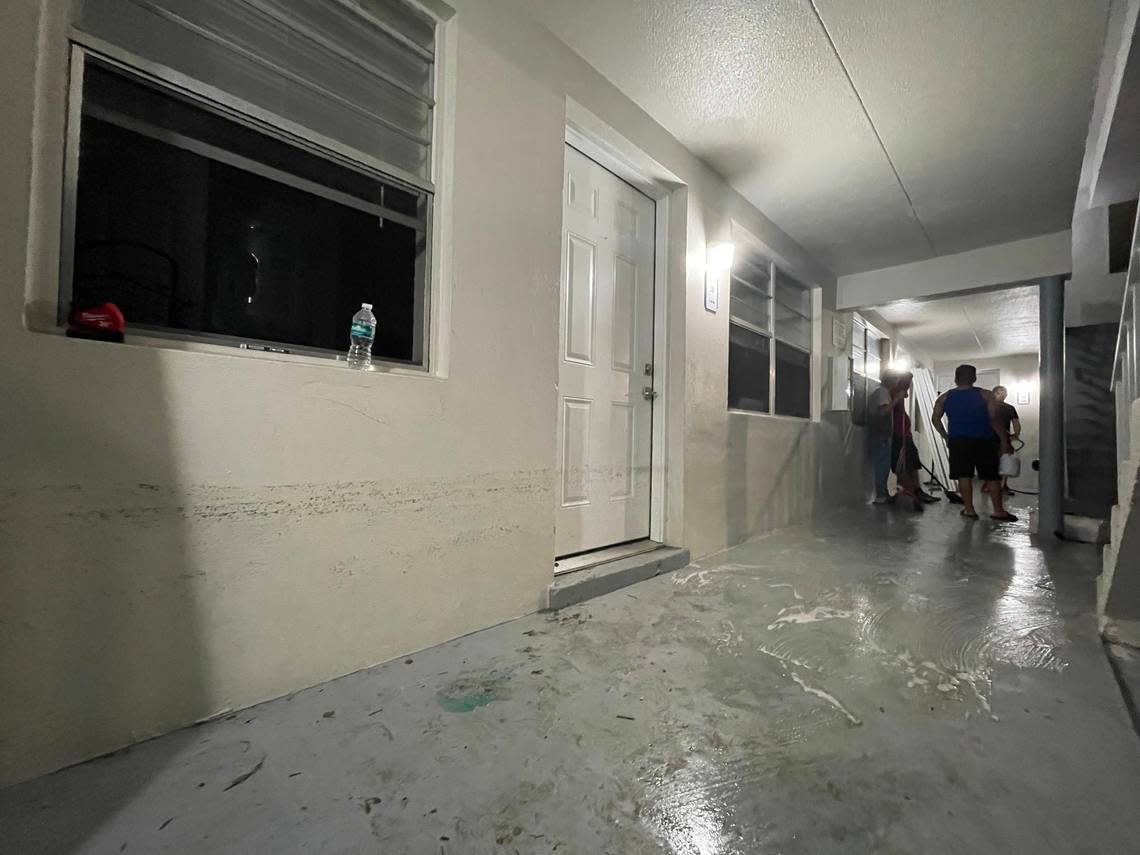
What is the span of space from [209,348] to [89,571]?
61 centimetres

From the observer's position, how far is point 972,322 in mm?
7078

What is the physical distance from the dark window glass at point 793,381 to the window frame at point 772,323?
0.02 metres

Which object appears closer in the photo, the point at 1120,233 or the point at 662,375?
the point at 662,375

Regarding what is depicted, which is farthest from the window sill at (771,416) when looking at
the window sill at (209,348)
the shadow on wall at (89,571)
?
the shadow on wall at (89,571)

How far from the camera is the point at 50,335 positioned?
108 cm

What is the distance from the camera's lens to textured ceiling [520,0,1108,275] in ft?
6.77

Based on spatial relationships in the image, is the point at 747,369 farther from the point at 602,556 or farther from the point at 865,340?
the point at 865,340

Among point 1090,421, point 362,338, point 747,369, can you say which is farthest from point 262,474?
point 1090,421

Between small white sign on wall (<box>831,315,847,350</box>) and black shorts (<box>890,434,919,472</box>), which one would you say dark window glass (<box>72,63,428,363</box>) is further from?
black shorts (<box>890,434,919,472</box>)

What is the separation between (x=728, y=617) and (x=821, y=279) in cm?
420

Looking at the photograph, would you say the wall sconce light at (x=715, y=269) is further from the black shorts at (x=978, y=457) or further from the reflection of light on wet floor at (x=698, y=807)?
the black shorts at (x=978, y=457)

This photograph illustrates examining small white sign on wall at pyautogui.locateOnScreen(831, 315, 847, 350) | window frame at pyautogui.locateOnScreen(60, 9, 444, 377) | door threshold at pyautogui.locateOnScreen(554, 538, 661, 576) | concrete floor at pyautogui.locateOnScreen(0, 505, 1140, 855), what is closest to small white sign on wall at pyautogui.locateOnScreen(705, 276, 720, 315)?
door threshold at pyautogui.locateOnScreen(554, 538, 661, 576)

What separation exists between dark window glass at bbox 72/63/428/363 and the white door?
952 mm

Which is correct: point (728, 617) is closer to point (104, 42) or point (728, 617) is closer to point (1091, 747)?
point (1091, 747)
